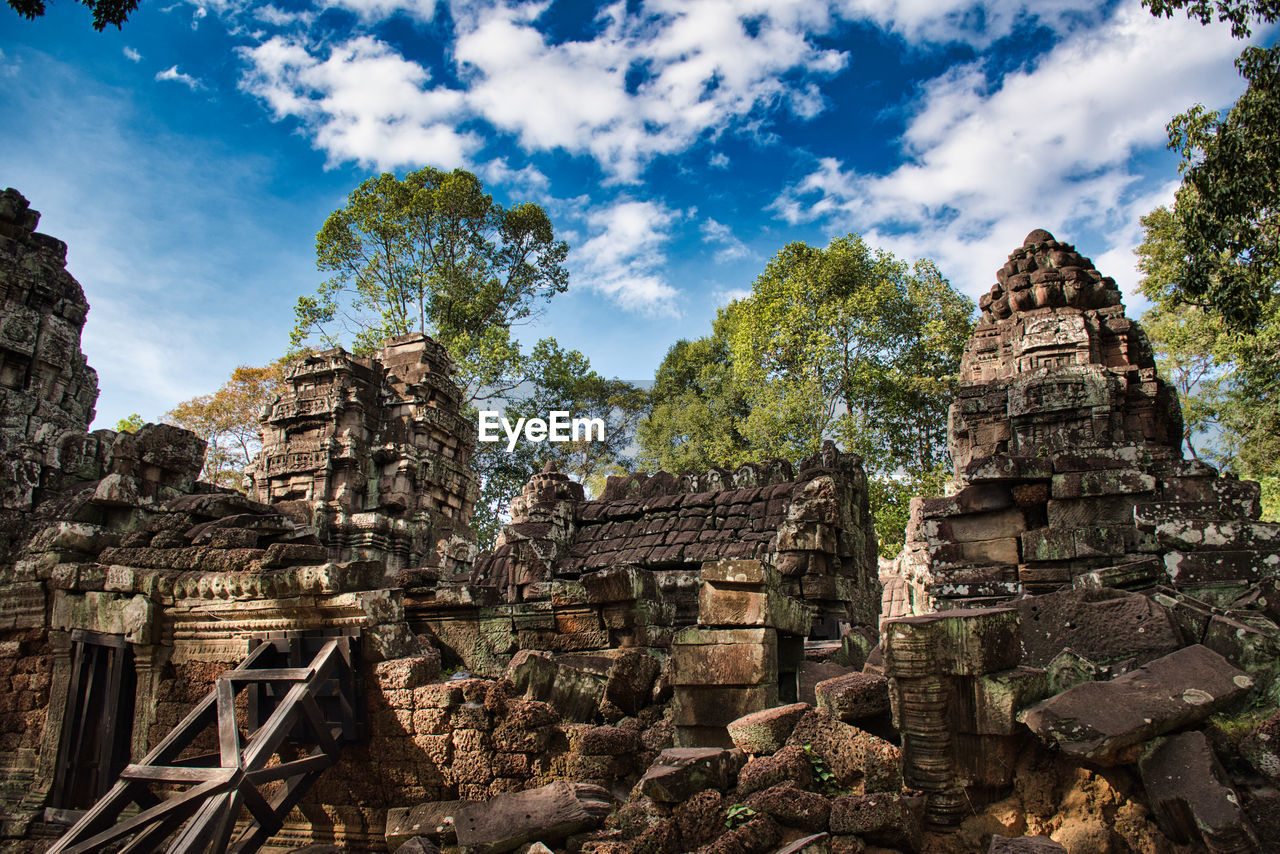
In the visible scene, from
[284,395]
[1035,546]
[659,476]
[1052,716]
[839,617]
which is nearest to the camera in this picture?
[1052,716]

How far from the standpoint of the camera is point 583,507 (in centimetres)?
1051

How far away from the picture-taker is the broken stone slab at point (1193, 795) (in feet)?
8.11

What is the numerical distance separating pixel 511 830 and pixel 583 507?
6980mm

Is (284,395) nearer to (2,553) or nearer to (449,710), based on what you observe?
(2,553)

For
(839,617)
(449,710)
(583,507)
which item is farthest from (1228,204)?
(449,710)

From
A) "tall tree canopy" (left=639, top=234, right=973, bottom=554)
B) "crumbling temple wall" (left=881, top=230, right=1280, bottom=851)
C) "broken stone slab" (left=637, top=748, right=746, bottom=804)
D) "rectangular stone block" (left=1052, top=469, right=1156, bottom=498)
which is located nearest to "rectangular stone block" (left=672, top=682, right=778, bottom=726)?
"broken stone slab" (left=637, top=748, right=746, bottom=804)

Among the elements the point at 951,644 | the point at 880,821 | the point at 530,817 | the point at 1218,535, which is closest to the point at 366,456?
the point at 530,817

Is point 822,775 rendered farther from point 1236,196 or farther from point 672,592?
point 1236,196

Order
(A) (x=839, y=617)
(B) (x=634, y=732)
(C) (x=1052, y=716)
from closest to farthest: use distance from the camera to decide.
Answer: (C) (x=1052, y=716) → (B) (x=634, y=732) → (A) (x=839, y=617)

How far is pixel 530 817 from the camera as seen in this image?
3.61 m

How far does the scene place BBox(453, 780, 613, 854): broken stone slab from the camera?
3531mm

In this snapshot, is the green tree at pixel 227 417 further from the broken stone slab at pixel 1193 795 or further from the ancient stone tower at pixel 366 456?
the broken stone slab at pixel 1193 795

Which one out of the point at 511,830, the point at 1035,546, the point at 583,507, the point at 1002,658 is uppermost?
the point at 583,507

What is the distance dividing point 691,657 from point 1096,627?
201cm
